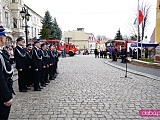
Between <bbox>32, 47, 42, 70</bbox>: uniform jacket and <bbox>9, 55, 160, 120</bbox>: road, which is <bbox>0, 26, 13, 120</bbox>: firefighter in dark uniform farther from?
<bbox>32, 47, 42, 70</bbox>: uniform jacket

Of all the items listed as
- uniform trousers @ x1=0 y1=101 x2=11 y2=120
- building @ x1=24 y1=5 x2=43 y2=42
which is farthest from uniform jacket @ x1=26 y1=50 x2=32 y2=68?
building @ x1=24 y1=5 x2=43 y2=42

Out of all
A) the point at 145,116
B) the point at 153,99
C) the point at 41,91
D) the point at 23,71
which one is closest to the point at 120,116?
the point at 145,116

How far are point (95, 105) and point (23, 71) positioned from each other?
3558 mm

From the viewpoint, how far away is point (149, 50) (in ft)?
96.7

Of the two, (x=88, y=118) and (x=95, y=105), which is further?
(x=95, y=105)

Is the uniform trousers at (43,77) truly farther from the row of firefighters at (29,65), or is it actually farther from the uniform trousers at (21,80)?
the uniform trousers at (21,80)

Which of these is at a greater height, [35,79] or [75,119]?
[35,79]

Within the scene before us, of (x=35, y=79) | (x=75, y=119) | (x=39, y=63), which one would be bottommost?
(x=75, y=119)

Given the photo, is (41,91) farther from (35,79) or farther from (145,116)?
(145,116)

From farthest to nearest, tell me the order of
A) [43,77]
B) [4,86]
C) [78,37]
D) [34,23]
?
1. [78,37]
2. [34,23]
3. [43,77]
4. [4,86]

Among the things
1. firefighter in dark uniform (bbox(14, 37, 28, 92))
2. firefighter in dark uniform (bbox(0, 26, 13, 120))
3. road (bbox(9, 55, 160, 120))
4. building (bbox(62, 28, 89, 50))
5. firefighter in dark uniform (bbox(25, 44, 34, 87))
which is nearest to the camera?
firefighter in dark uniform (bbox(0, 26, 13, 120))

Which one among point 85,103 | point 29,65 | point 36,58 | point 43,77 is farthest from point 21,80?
point 85,103

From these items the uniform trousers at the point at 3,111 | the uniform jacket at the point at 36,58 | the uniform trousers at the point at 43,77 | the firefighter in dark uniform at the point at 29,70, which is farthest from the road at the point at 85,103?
the uniform trousers at the point at 3,111

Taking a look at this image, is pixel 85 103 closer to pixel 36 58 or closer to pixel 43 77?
pixel 36 58
